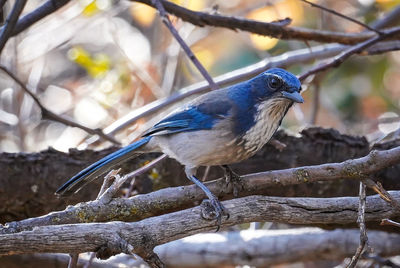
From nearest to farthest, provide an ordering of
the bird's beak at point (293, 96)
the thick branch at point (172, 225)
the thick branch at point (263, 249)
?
the thick branch at point (172, 225), the bird's beak at point (293, 96), the thick branch at point (263, 249)

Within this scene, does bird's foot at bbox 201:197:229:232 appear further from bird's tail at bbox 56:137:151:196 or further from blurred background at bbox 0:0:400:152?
blurred background at bbox 0:0:400:152

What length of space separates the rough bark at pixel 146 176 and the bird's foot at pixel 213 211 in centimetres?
144

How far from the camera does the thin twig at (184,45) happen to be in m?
4.46

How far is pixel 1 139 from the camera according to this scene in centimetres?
770

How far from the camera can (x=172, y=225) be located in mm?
3279

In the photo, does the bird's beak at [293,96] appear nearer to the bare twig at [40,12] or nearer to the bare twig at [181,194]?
the bare twig at [181,194]

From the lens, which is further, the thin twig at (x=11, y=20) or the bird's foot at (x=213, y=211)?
the thin twig at (x=11, y=20)

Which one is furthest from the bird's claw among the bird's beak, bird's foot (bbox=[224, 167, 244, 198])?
the bird's beak

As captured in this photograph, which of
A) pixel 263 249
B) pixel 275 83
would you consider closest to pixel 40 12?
pixel 275 83

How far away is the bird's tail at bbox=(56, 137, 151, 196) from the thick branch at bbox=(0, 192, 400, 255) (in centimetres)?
107

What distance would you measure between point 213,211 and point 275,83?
1119 mm

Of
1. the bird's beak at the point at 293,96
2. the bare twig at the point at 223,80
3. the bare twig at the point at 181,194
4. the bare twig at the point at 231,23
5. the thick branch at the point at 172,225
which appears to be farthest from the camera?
the bare twig at the point at 223,80

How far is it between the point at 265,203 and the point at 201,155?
0.73m

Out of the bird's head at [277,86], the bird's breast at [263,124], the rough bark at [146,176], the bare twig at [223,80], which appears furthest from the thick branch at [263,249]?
the bird's head at [277,86]
